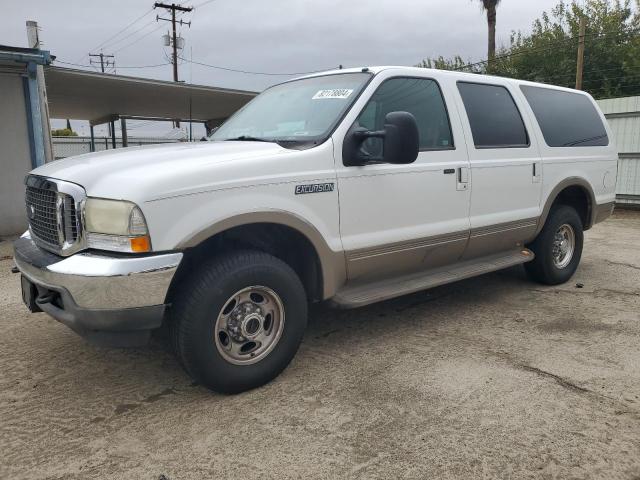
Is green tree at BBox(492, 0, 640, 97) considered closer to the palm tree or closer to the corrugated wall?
the palm tree

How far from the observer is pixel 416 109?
4062 mm

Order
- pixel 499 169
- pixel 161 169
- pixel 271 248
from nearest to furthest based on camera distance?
pixel 161 169, pixel 271 248, pixel 499 169

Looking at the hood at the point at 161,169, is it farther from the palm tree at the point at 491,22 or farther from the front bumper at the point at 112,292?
the palm tree at the point at 491,22

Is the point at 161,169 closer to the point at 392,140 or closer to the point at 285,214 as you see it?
Result: the point at 285,214

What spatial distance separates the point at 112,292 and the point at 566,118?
479 centimetres

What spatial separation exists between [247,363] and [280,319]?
331 millimetres

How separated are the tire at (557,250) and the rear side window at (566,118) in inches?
28.5

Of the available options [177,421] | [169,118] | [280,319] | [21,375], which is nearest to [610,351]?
[280,319]

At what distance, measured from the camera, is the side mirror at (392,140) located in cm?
331

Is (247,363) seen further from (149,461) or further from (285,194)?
(285,194)

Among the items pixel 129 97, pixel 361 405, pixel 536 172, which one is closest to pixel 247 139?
pixel 361 405

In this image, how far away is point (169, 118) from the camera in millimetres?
18281

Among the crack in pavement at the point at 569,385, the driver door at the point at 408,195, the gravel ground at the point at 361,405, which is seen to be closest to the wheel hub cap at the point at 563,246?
the gravel ground at the point at 361,405

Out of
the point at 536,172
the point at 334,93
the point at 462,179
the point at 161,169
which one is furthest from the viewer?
the point at 536,172
